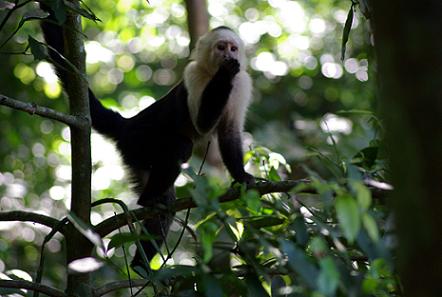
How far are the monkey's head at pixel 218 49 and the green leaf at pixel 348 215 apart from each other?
289 centimetres

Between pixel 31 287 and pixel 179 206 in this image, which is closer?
pixel 31 287

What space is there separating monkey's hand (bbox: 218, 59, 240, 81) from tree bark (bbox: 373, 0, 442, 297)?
8.91 ft

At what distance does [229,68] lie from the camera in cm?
363

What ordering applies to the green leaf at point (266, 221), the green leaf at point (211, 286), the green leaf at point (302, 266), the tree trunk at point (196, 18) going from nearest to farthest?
1. the green leaf at point (302, 266)
2. the green leaf at point (211, 286)
3. the green leaf at point (266, 221)
4. the tree trunk at point (196, 18)

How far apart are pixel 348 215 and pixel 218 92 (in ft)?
8.21

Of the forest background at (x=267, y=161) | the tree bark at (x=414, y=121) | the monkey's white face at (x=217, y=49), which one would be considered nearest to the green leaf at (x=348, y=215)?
the forest background at (x=267, y=161)

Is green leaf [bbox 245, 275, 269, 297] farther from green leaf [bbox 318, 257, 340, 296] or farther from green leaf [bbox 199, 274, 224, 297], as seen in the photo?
green leaf [bbox 318, 257, 340, 296]

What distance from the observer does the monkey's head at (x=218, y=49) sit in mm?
4141

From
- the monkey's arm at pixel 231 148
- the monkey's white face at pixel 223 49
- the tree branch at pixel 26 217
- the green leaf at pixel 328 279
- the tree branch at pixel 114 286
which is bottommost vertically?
the green leaf at pixel 328 279

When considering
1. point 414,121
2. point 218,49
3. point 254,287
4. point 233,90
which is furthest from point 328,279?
point 218,49

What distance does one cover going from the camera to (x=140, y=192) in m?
4.16

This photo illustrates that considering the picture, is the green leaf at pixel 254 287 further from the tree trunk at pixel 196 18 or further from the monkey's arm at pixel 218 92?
the tree trunk at pixel 196 18

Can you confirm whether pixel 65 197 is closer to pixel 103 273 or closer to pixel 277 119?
pixel 103 273

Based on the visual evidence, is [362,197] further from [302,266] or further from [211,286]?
[211,286]
